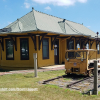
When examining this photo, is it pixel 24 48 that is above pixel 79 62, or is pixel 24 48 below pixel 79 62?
above

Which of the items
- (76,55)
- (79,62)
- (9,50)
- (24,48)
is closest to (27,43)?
(24,48)

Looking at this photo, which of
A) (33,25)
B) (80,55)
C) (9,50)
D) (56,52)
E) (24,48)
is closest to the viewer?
(80,55)

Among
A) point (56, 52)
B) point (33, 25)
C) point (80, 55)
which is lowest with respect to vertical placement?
point (80, 55)

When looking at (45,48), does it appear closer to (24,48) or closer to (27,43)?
(27,43)

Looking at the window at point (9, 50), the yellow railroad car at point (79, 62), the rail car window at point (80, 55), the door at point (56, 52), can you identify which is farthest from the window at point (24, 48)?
the rail car window at point (80, 55)

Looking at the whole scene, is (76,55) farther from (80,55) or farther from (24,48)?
(24,48)

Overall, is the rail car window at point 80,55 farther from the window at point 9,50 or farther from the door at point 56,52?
the window at point 9,50

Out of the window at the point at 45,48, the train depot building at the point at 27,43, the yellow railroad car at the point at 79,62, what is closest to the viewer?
the yellow railroad car at the point at 79,62

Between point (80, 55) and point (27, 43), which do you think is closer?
point (80, 55)

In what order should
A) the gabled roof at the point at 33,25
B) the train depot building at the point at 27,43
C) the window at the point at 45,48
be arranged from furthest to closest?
the window at the point at 45,48, the gabled roof at the point at 33,25, the train depot building at the point at 27,43

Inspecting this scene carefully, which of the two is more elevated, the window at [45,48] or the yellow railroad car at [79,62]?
the window at [45,48]

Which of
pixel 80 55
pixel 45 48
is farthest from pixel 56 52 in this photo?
pixel 80 55

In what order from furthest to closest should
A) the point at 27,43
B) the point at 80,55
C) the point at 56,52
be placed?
1. the point at 56,52
2. the point at 27,43
3. the point at 80,55

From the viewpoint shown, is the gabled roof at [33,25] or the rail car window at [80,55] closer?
the rail car window at [80,55]
